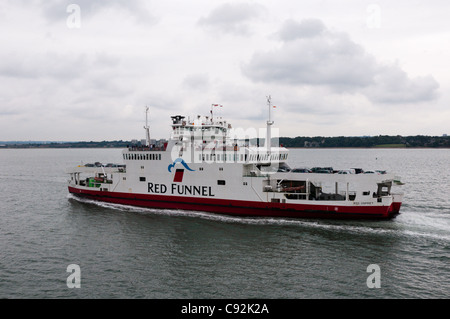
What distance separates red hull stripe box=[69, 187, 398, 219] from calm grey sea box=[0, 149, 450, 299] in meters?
0.74

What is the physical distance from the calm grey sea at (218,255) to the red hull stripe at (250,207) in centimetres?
74

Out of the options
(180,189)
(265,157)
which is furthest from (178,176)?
(265,157)

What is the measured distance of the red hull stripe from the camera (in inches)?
1020

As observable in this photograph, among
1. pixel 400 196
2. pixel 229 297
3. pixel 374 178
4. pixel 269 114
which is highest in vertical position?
pixel 269 114

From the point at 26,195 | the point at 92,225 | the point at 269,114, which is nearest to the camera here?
the point at 92,225

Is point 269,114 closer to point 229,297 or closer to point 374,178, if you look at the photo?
point 374,178

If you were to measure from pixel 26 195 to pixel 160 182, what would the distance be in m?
22.0

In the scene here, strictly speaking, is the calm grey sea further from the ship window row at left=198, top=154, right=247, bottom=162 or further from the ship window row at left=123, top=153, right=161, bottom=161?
the ship window row at left=123, top=153, right=161, bottom=161

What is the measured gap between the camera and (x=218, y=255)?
20031 millimetres

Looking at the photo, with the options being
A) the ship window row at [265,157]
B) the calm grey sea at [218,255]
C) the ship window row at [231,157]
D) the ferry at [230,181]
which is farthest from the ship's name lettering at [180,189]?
the ship window row at [265,157]

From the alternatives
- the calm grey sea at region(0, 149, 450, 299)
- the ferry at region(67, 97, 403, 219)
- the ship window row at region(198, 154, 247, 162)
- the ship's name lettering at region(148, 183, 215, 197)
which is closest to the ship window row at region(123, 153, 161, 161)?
the ferry at region(67, 97, 403, 219)

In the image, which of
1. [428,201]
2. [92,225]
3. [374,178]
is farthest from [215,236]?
[428,201]

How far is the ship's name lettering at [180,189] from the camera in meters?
30.0

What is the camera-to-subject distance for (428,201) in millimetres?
36219
